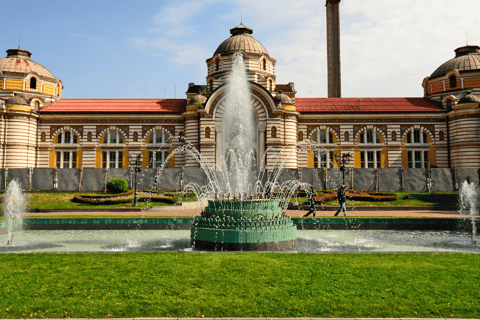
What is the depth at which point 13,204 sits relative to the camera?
81.9ft

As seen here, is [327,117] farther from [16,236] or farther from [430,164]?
[16,236]

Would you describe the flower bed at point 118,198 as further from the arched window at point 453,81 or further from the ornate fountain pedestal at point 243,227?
the arched window at point 453,81

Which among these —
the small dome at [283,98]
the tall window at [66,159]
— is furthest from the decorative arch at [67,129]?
the small dome at [283,98]

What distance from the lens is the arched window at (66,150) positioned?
4191 centimetres

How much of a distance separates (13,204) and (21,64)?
100 ft

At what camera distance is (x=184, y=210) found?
2650 cm

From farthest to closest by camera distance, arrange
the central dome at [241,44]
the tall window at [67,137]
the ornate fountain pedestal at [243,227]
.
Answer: the central dome at [241,44], the tall window at [67,137], the ornate fountain pedestal at [243,227]

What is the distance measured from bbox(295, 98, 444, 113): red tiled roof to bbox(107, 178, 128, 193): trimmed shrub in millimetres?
22642

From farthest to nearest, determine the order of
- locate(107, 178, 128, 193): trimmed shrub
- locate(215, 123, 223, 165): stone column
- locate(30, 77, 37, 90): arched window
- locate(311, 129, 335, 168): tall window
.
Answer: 1. locate(30, 77, 37, 90): arched window
2. locate(311, 129, 335, 168): tall window
3. locate(215, 123, 223, 165): stone column
4. locate(107, 178, 128, 193): trimmed shrub

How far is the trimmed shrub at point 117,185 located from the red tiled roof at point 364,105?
22.6 meters

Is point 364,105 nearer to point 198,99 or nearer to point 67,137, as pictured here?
point 198,99

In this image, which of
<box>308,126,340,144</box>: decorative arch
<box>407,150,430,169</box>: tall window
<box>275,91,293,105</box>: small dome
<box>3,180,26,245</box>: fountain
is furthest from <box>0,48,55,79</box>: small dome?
<box>407,150,430,169</box>: tall window

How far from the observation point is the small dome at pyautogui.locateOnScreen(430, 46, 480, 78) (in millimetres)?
44656

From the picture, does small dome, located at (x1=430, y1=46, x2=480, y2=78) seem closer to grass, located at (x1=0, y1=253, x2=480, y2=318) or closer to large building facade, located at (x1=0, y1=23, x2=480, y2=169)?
large building facade, located at (x1=0, y1=23, x2=480, y2=169)
